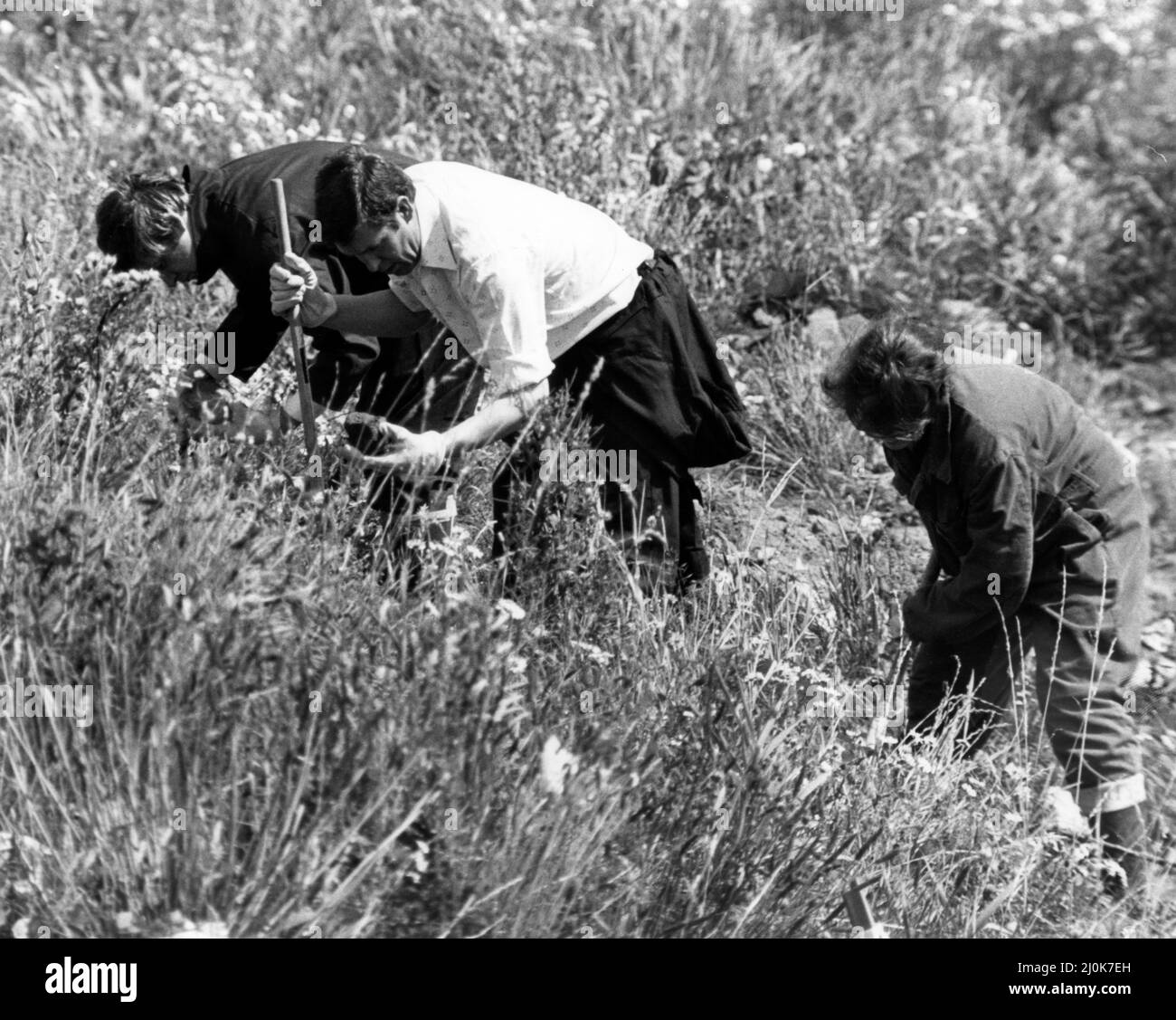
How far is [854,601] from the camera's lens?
4293 millimetres

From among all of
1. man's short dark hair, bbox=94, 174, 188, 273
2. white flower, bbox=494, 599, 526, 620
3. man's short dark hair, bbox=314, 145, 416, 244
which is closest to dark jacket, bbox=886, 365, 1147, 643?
white flower, bbox=494, 599, 526, 620

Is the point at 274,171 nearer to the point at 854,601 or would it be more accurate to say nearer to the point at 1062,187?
the point at 854,601

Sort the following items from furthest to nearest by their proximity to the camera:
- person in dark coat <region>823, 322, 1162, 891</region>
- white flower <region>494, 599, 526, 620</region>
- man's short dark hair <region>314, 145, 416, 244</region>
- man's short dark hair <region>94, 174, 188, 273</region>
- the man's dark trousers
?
the man's dark trousers → man's short dark hair <region>94, 174, 188, 273</region> → person in dark coat <region>823, 322, 1162, 891</region> → man's short dark hair <region>314, 145, 416, 244</region> → white flower <region>494, 599, 526, 620</region>

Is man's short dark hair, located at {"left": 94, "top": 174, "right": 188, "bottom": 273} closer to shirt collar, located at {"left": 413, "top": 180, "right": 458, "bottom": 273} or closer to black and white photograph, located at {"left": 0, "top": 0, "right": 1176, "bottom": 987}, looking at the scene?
black and white photograph, located at {"left": 0, "top": 0, "right": 1176, "bottom": 987}

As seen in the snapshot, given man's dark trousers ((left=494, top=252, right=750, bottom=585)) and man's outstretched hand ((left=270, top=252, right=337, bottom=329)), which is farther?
man's dark trousers ((left=494, top=252, right=750, bottom=585))

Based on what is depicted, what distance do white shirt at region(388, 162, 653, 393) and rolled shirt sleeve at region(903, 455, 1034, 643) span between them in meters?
→ 0.93

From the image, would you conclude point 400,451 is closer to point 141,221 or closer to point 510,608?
point 510,608

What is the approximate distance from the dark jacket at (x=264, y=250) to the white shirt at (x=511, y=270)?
0.79 ft

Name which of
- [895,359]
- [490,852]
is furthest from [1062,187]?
[490,852]

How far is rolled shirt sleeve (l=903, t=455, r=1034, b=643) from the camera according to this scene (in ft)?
11.4

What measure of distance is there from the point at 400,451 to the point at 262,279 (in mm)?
669

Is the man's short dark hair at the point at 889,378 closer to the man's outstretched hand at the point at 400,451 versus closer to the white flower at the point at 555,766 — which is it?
the man's outstretched hand at the point at 400,451

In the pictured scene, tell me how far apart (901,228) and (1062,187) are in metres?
1.36

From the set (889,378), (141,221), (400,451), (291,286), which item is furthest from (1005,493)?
(141,221)
